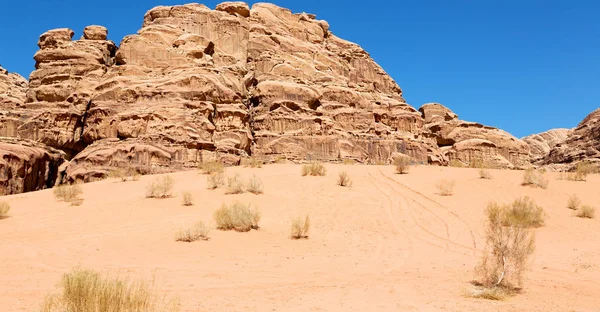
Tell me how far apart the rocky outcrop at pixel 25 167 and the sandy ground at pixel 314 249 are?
239 inches

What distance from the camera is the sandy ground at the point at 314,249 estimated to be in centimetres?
485

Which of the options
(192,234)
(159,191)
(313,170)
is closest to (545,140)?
(313,170)

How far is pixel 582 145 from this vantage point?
40812mm

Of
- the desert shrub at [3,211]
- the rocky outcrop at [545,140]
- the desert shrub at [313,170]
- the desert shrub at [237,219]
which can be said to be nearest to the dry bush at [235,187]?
the desert shrub at [237,219]

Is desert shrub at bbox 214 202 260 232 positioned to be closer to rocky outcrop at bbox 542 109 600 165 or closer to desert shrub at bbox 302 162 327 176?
desert shrub at bbox 302 162 327 176

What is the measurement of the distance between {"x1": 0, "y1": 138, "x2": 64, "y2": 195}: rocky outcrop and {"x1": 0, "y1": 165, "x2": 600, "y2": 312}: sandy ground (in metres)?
6.08

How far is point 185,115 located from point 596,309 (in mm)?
21432

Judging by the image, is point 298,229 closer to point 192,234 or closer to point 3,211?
point 192,234

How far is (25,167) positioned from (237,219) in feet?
52.0

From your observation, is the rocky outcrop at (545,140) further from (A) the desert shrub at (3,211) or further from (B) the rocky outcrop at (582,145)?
(A) the desert shrub at (3,211)

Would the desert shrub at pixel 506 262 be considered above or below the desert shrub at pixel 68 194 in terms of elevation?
below

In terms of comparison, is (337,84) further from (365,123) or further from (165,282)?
(165,282)

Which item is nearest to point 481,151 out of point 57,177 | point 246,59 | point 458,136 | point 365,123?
point 458,136

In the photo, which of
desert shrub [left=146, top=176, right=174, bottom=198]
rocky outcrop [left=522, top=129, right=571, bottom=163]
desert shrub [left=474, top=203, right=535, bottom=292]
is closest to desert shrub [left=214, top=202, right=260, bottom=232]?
desert shrub [left=146, top=176, right=174, bottom=198]
